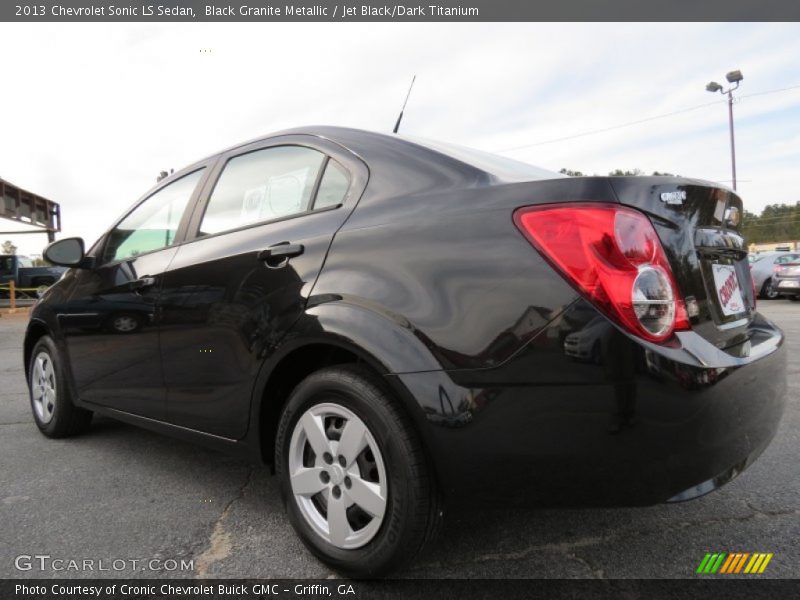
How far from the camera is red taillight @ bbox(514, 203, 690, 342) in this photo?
1459mm

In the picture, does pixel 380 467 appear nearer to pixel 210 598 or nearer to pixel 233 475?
pixel 210 598

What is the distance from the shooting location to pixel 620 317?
1447 millimetres

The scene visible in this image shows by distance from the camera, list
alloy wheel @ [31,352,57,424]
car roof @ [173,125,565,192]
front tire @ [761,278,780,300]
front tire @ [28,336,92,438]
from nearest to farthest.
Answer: car roof @ [173,125,565,192] < front tire @ [28,336,92,438] < alloy wheel @ [31,352,57,424] < front tire @ [761,278,780,300]

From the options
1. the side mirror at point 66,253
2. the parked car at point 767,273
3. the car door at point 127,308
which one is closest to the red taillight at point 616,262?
the car door at point 127,308

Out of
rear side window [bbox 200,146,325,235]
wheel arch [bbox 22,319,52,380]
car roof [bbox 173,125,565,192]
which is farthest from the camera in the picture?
wheel arch [bbox 22,319,52,380]

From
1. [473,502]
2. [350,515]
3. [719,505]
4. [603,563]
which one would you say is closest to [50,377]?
[350,515]

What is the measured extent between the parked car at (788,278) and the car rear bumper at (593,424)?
13.9 meters

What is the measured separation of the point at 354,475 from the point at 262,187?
4.26ft

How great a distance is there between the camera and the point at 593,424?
1448 mm

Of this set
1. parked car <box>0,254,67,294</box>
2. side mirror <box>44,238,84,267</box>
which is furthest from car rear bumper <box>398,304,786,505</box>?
parked car <box>0,254,67,294</box>

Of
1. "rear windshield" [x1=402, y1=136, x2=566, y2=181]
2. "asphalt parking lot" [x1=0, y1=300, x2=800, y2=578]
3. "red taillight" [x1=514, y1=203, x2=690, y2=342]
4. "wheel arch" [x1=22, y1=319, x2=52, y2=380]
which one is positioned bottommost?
"asphalt parking lot" [x1=0, y1=300, x2=800, y2=578]

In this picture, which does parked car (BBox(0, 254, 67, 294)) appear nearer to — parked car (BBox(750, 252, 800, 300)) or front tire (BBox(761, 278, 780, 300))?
parked car (BBox(750, 252, 800, 300))

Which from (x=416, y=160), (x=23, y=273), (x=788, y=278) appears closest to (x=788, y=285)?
(x=788, y=278)

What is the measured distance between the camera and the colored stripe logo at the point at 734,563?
6.04ft
